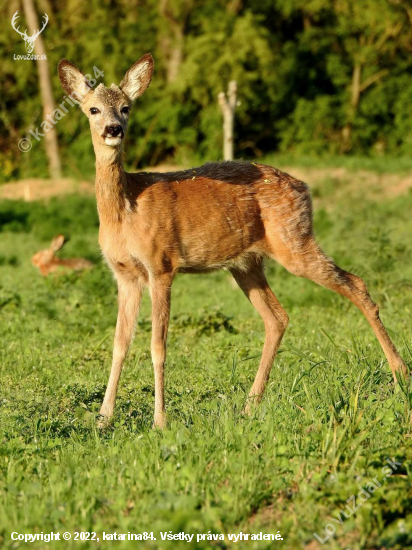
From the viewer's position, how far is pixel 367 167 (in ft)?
76.3

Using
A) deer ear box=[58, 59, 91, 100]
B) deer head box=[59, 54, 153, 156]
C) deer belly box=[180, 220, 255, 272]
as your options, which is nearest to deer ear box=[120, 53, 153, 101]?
deer head box=[59, 54, 153, 156]

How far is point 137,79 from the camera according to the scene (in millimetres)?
6883

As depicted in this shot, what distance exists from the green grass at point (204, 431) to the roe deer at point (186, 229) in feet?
1.20

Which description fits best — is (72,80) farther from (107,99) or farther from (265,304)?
(265,304)

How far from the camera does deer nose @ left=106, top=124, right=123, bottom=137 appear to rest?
6.33 m

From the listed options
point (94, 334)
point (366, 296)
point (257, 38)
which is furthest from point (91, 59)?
point (366, 296)

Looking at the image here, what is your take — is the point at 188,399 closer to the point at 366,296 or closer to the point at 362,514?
the point at 366,296

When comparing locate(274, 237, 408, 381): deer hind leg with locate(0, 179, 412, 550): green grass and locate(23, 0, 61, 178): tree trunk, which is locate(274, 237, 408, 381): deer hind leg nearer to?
locate(0, 179, 412, 550): green grass

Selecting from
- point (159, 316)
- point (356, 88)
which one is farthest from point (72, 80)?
point (356, 88)

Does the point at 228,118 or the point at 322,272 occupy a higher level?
the point at 228,118

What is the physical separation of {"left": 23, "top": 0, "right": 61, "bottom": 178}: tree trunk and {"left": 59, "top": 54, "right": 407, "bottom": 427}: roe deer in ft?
55.7

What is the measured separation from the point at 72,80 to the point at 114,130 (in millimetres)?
803

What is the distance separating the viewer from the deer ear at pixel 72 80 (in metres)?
6.84

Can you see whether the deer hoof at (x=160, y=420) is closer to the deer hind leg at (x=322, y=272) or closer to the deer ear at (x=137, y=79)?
the deer hind leg at (x=322, y=272)
